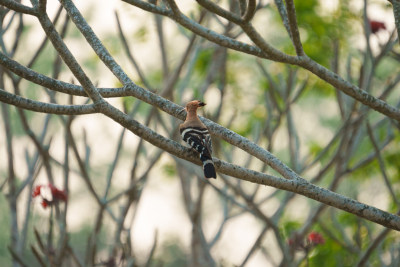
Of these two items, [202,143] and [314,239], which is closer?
[202,143]

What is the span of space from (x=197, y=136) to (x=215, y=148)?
2400 millimetres

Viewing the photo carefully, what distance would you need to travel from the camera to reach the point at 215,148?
6.83 m

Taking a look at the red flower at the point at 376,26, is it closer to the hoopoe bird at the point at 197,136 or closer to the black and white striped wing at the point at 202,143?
the hoopoe bird at the point at 197,136

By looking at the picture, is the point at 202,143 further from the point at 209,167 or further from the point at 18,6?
the point at 18,6

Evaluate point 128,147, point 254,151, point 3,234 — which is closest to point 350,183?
point 254,151

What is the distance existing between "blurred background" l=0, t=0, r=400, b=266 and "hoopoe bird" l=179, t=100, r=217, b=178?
3.79 feet

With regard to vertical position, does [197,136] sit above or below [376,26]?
below

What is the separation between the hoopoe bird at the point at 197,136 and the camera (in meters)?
4.09

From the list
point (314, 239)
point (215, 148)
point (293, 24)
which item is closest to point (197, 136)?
point (293, 24)

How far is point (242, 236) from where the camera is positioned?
14.0 metres

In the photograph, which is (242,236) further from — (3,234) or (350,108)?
(350,108)

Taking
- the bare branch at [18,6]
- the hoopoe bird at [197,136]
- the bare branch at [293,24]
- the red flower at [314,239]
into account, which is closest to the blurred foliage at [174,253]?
the red flower at [314,239]

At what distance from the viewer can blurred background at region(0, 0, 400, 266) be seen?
231 inches

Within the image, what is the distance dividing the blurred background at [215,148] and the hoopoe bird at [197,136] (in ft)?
3.79
